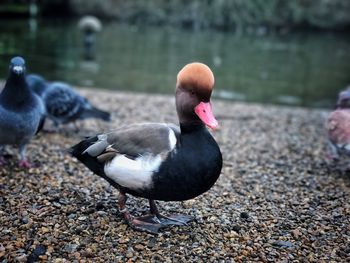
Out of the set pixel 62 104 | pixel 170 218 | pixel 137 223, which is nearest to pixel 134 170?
pixel 137 223

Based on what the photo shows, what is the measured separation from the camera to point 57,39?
1878 centimetres

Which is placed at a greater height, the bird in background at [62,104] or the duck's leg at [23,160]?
the bird in background at [62,104]

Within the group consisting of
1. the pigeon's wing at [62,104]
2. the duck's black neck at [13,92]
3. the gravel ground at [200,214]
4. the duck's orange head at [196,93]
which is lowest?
the gravel ground at [200,214]

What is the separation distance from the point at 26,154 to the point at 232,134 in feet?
10.9

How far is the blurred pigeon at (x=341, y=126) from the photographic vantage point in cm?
475

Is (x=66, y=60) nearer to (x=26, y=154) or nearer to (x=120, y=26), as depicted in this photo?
(x=26, y=154)

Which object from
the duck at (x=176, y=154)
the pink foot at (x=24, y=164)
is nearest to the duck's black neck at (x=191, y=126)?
the duck at (x=176, y=154)

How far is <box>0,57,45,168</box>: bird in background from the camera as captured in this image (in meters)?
4.31

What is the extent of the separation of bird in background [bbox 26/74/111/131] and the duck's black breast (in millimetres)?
3206

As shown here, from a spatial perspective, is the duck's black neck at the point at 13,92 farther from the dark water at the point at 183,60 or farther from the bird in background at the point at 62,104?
the dark water at the point at 183,60

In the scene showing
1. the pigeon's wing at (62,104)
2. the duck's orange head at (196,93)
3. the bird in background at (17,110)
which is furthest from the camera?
the pigeon's wing at (62,104)

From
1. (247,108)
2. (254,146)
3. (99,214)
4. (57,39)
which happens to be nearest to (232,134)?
(254,146)

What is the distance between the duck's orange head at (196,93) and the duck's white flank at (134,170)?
0.43 meters

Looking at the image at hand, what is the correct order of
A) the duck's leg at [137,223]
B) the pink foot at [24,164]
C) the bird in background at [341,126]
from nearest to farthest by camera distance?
the duck's leg at [137,223], the pink foot at [24,164], the bird in background at [341,126]
